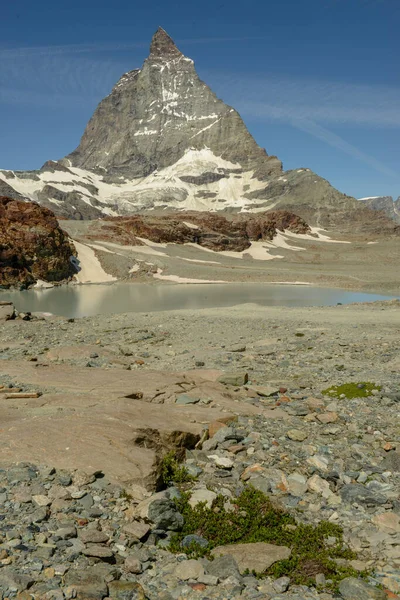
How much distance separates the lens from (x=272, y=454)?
9.00 m

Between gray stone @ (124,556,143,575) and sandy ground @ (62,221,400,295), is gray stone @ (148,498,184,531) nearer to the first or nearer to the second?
gray stone @ (124,556,143,575)

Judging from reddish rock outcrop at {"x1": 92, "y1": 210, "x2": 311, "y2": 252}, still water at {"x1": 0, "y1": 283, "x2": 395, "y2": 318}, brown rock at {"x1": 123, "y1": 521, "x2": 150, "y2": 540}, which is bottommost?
still water at {"x1": 0, "y1": 283, "x2": 395, "y2": 318}

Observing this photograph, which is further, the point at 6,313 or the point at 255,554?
the point at 6,313

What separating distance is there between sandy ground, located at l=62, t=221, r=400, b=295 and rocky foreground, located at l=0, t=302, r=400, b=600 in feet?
186

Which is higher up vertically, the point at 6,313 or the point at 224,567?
the point at 224,567

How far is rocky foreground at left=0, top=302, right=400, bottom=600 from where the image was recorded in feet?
18.1

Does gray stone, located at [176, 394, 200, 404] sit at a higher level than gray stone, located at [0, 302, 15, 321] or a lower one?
higher

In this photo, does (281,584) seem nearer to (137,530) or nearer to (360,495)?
(137,530)

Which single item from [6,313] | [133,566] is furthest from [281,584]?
[6,313]

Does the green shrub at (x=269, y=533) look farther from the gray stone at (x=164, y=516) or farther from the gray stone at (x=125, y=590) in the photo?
the gray stone at (x=125, y=590)

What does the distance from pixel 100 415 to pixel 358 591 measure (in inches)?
206

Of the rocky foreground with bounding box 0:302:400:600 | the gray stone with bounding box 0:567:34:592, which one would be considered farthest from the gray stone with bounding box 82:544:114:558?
the gray stone with bounding box 0:567:34:592

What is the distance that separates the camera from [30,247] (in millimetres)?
76625

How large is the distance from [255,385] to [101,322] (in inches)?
738
